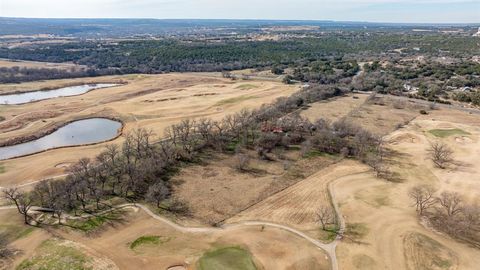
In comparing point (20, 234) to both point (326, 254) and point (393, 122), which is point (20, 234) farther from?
point (393, 122)

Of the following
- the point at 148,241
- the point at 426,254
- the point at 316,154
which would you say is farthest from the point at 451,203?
the point at 148,241

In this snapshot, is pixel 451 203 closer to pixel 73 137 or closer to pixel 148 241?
pixel 148 241

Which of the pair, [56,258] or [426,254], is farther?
[426,254]

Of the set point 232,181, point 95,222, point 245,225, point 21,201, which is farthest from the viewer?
point 232,181

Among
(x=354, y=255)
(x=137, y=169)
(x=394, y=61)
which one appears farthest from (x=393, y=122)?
(x=394, y=61)

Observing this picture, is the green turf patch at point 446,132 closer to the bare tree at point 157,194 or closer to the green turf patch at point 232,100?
the green turf patch at point 232,100
